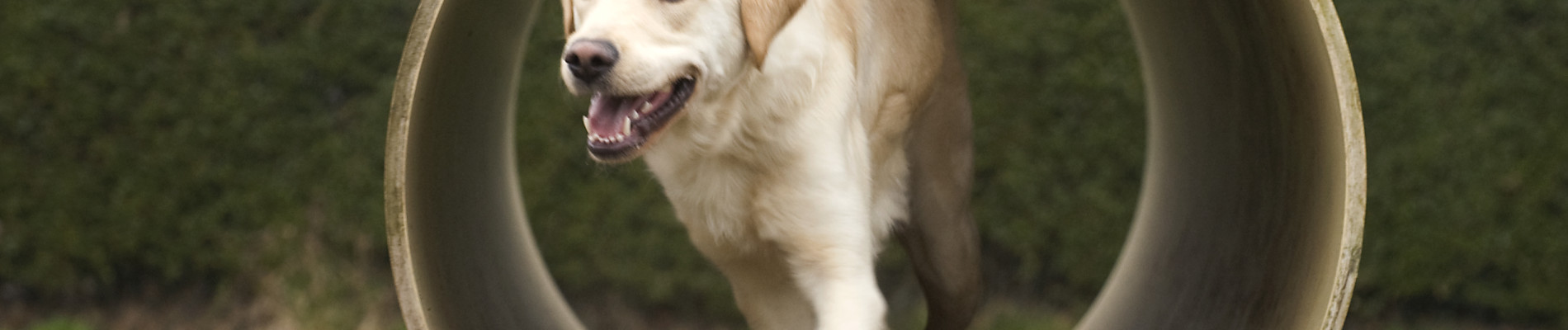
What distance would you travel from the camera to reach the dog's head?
185 centimetres

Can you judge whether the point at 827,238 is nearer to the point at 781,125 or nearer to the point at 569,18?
the point at 781,125

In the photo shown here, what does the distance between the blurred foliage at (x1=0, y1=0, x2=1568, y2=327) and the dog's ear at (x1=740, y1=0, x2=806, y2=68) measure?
92.7 inches

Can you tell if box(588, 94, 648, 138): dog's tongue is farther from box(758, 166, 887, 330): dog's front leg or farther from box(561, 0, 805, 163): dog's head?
box(758, 166, 887, 330): dog's front leg

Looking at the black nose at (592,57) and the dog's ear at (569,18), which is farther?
the dog's ear at (569,18)

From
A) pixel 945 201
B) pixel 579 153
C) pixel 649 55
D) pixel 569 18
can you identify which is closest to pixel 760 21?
pixel 649 55

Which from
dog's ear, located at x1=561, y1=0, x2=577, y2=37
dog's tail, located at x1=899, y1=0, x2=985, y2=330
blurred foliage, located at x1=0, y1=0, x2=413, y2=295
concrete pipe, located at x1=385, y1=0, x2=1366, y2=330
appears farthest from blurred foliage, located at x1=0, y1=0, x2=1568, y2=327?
dog's ear, located at x1=561, y1=0, x2=577, y2=37

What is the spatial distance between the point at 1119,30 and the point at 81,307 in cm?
382

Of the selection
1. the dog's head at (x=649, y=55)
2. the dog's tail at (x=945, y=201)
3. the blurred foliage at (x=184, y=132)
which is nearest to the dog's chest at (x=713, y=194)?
the dog's head at (x=649, y=55)

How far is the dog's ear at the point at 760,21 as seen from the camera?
1932 mm

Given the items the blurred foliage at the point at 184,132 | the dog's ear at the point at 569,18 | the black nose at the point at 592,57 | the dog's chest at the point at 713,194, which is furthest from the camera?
the blurred foliage at the point at 184,132

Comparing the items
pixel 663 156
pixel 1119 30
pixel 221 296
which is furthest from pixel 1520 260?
pixel 221 296

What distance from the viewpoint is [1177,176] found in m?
3.16

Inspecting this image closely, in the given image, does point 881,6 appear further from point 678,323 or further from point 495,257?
point 678,323

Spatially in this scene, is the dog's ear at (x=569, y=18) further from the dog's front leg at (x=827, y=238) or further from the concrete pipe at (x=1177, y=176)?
the dog's front leg at (x=827, y=238)
